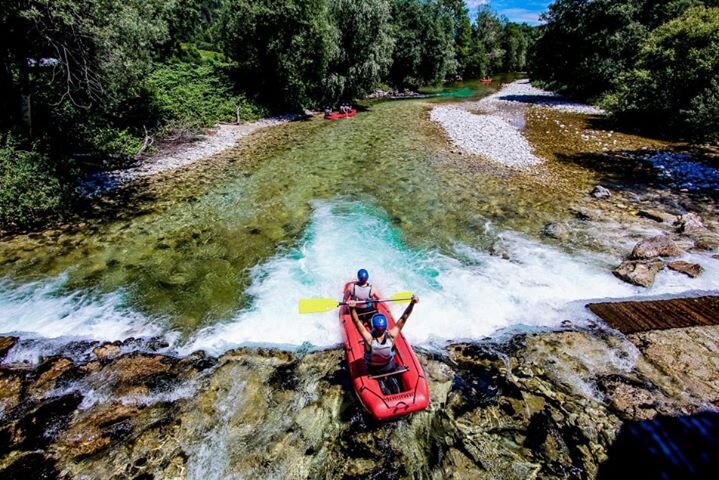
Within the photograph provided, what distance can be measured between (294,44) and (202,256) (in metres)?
21.1

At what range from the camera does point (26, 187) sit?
1172cm

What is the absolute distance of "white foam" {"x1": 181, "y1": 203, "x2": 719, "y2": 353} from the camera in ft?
26.7

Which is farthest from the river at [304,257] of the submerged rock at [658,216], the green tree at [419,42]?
the green tree at [419,42]

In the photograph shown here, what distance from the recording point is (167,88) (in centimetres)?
2539

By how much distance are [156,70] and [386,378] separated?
29.0 m

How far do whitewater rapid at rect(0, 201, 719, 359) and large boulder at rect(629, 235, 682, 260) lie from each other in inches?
22.9

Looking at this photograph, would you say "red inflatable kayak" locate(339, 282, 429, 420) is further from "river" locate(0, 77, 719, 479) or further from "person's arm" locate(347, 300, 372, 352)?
"river" locate(0, 77, 719, 479)

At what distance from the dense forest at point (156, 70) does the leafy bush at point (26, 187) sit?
1.3 inches

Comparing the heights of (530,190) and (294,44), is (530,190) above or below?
below

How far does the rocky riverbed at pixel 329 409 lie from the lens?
5383mm

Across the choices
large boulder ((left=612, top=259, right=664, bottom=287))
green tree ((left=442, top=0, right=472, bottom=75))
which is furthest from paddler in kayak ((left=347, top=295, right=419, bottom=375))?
green tree ((left=442, top=0, right=472, bottom=75))

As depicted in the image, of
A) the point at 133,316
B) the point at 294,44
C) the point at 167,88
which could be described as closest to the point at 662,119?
the point at 294,44

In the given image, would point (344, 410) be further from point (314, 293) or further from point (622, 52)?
point (622, 52)

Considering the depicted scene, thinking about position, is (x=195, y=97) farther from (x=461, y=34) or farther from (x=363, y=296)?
(x=461, y=34)
